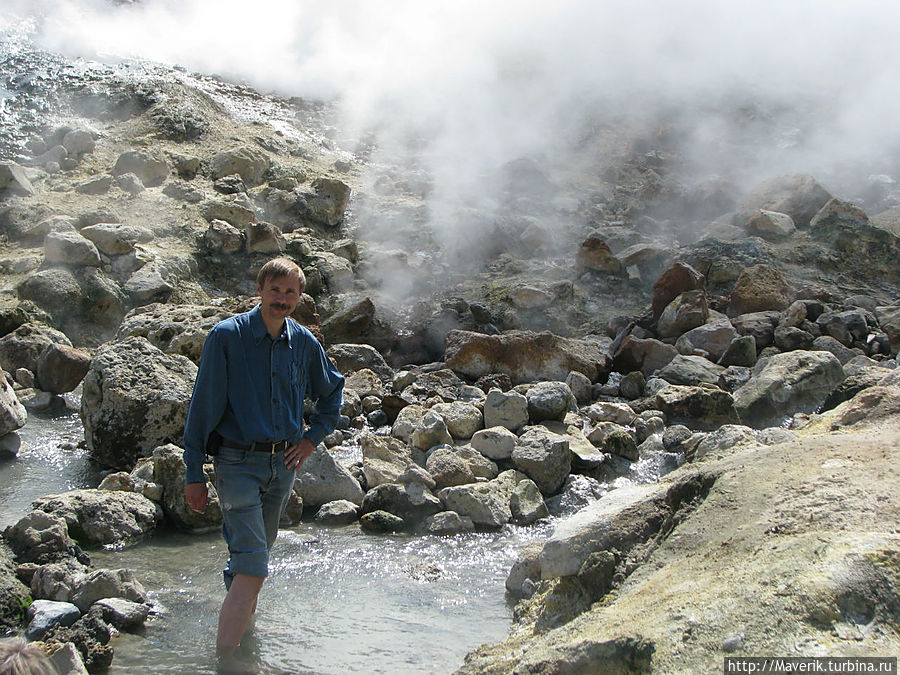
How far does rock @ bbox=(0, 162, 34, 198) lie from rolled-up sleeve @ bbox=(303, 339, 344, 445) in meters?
9.17

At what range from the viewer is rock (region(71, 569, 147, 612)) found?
303 cm

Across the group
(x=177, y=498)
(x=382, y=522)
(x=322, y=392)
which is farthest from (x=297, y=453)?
(x=177, y=498)

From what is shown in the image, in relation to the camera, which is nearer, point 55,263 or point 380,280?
point 55,263

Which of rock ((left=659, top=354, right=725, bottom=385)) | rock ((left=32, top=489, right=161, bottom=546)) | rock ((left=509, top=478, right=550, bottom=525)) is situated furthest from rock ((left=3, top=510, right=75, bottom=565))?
rock ((left=659, top=354, right=725, bottom=385))

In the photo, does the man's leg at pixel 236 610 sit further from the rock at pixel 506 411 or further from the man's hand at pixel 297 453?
the rock at pixel 506 411

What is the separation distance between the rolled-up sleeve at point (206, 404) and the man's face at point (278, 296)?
22cm

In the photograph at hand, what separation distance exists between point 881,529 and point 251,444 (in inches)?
76.6

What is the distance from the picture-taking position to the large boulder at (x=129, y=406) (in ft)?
17.5

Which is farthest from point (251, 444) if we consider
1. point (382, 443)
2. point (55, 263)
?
point (55, 263)

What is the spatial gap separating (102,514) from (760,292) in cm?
847

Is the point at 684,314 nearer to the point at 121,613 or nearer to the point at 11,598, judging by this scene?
the point at 121,613

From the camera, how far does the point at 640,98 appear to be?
19891mm

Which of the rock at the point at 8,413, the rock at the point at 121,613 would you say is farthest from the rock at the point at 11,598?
the rock at the point at 8,413

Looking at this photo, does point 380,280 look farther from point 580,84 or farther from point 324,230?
point 580,84
